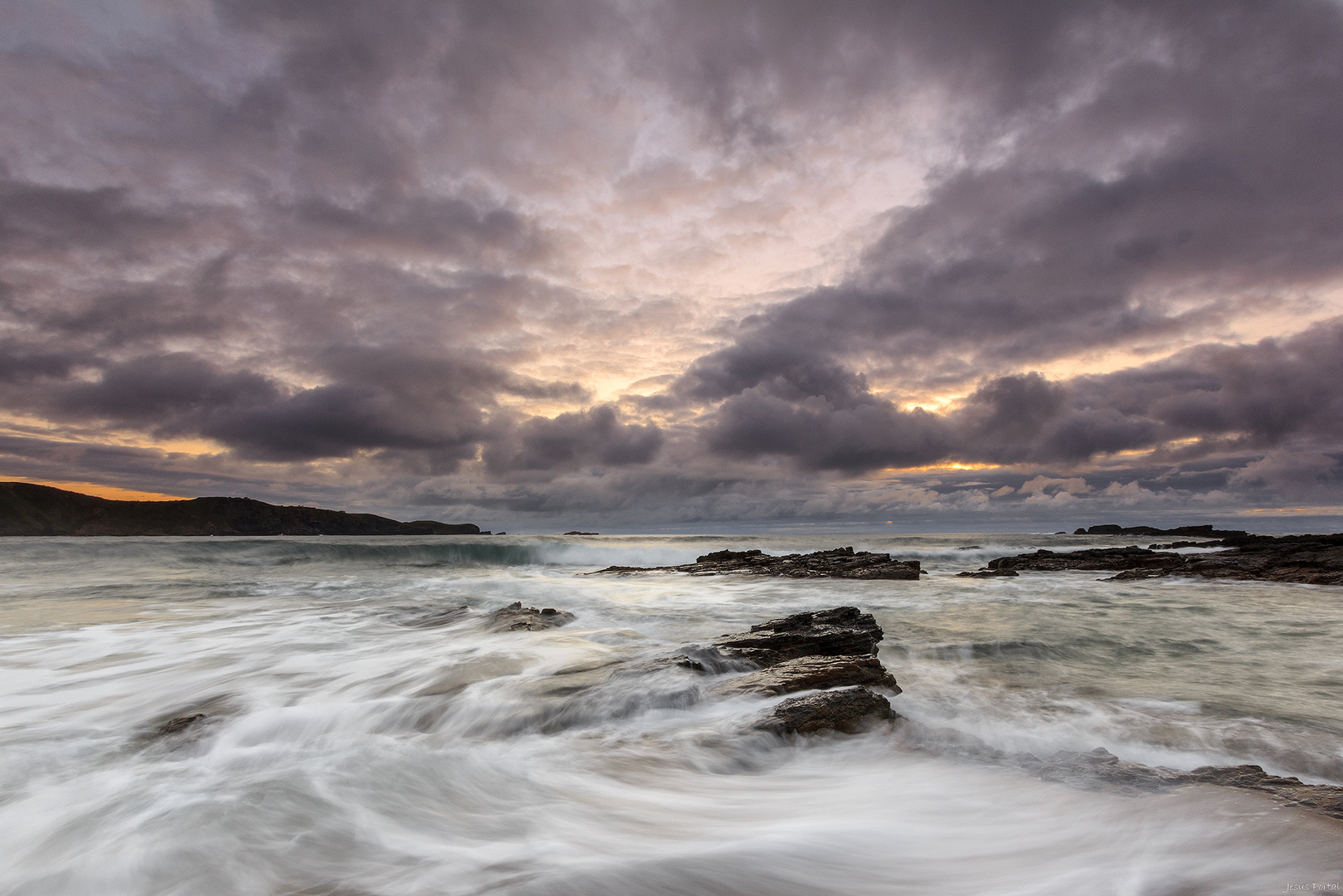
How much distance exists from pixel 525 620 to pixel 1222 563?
97.4 feet

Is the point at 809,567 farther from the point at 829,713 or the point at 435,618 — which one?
the point at 829,713

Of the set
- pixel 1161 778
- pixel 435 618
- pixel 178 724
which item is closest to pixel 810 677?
pixel 1161 778

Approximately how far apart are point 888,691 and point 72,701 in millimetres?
9562

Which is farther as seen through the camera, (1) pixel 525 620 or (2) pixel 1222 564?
(2) pixel 1222 564

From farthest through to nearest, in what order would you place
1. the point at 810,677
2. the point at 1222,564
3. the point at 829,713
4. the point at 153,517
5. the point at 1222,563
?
Answer: the point at 153,517, the point at 1222,563, the point at 1222,564, the point at 810,677, the point at 829,713

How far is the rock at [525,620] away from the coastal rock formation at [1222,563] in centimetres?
2322

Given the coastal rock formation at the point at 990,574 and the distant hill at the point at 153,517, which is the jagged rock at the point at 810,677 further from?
the distant hill at the point at 153,517

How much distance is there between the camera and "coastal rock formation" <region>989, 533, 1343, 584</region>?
20.5 m

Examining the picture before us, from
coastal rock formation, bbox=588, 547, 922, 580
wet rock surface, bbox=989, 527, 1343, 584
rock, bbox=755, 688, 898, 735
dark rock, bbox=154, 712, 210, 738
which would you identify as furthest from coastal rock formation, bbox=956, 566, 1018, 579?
dark rock, bbox=154, 712, 210, 738

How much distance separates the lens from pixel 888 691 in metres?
6.44

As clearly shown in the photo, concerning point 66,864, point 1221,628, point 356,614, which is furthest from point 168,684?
point 1221,628

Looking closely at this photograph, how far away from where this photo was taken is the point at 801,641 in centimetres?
754

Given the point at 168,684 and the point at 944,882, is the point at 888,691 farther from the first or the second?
the point at 168,684

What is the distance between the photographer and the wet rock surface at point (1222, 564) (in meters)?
20.5
